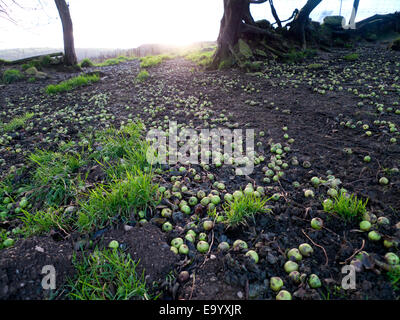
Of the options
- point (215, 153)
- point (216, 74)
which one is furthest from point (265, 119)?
point (216, 74)

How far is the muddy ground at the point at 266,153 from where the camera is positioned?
1.78 metres

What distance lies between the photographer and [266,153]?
149 inches

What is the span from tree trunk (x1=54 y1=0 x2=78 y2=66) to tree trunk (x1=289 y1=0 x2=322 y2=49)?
456 inches

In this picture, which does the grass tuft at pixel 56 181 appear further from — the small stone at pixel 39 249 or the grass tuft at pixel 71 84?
the grass tuft at pixel 71 84

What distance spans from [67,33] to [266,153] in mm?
12888

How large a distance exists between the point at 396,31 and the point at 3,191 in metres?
20.9

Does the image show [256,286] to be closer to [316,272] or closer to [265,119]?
[316,272]

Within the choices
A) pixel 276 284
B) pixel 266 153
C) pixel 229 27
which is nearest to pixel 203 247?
pixel 276 284

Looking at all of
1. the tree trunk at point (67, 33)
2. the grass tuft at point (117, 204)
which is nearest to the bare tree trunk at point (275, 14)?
the tree trunk at point (67, 33)

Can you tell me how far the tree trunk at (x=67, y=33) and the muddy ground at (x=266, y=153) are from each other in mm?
4107

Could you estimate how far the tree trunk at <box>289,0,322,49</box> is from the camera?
10.6 metres

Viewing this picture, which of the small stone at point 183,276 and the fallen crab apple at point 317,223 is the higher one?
the fallen crab apple at point 317,223

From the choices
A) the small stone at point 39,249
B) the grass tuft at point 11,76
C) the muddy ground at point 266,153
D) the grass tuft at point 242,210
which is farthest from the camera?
the grass tuft at point 11,76

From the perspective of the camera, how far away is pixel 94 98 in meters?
7.10
